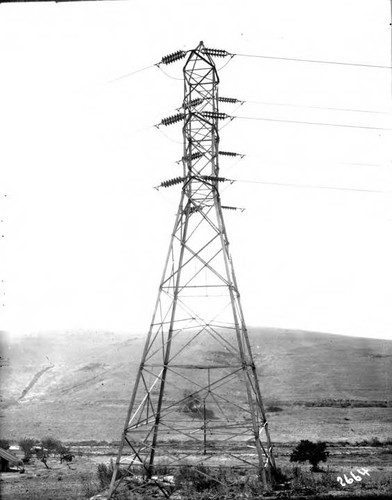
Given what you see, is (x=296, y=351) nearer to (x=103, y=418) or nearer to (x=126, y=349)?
(x=126, y=349)

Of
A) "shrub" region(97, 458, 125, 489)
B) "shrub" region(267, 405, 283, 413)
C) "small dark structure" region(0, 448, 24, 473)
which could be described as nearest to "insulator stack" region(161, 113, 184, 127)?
"shrub" region(97, 458, 125, 489)

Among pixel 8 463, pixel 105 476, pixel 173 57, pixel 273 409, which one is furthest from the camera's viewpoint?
pixel 273 409

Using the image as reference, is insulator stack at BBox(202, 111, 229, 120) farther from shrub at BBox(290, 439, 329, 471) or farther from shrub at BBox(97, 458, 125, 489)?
shrub at BBox(290, 439, 329, 471)

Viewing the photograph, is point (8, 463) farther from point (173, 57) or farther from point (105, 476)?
point (173, 57)

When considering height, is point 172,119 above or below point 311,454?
above

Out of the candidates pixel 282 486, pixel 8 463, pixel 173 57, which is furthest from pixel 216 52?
pixel 8 463

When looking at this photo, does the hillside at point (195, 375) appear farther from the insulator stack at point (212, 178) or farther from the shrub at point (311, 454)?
the insulator stack at point (212, 178)

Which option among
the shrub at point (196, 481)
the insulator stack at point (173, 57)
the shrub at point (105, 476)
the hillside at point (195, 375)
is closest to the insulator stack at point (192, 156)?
the insulator stack at point (173, 57)

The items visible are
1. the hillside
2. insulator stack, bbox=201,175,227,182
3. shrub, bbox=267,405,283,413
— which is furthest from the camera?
shrub, bbox=267,405,283,413
